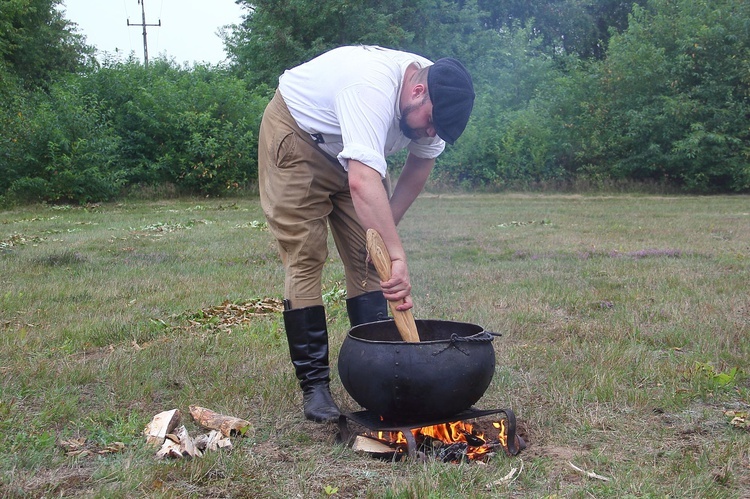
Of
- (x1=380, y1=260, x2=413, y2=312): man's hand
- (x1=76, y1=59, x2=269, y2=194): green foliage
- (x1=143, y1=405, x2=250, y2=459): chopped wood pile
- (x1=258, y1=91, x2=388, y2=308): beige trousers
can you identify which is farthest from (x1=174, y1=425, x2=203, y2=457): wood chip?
(x1=76, y1=59, x2=269, y2=194): green foliage

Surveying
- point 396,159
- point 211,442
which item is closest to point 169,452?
point 211,442

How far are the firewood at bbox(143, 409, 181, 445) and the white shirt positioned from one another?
50.1 inches

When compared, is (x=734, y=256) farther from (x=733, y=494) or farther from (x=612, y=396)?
(x=733, y=494)

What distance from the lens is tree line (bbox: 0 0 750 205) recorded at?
19.4 meters

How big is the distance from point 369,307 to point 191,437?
3.62 ft

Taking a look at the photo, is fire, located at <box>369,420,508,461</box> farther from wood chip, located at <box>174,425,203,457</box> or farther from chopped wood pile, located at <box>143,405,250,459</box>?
wood chip, located at <box>174,425,203,457</box>

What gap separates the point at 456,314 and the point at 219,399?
2358mm

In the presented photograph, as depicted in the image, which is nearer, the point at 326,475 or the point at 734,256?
the point at 326,475

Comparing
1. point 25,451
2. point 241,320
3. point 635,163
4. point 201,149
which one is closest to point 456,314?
point 241,320

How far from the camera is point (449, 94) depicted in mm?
2836

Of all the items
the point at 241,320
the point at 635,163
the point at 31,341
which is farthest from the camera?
the point at 635,163

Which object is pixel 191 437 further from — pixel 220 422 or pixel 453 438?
pixel 453 438

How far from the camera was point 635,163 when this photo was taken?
24.1 m

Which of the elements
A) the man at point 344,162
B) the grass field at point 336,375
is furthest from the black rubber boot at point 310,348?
the grass field at point 336,375
